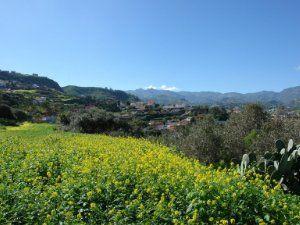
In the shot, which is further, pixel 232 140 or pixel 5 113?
pixel 5 113

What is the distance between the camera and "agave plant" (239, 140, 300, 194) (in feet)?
30.3

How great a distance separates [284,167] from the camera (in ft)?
30.3

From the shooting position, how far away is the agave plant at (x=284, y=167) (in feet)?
30.3

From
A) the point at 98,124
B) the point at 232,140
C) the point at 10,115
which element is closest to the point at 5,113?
the point at 10,115

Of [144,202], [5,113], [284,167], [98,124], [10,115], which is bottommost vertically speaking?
[10,115]

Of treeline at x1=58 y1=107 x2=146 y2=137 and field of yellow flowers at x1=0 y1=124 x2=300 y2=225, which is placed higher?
field of yellow flowers at x1=0 y1=124 x2=300 y2=225

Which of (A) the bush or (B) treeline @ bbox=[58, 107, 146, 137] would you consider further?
(A) the bush

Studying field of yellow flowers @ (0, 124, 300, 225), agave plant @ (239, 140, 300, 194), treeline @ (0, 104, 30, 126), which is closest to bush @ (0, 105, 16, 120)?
treeline @ (0, 104, 30, 126)

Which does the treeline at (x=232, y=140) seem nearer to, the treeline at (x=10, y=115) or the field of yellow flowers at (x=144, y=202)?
the field of yellow flowers at (x=144, y=202)

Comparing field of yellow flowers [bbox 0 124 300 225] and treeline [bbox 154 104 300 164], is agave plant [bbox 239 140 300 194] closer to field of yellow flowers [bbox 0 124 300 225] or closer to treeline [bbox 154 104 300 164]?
field of yellow flowers [bbox 0 124 300 225]

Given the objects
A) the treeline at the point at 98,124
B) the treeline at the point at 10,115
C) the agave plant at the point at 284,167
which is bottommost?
the treeline at the point at 10,115

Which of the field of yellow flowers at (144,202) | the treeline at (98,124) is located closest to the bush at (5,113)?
the treeline at (98,124)

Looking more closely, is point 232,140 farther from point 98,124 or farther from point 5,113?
point 5,113

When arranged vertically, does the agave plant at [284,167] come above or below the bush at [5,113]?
above
